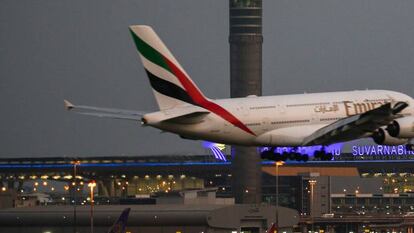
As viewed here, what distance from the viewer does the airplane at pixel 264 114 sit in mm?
126250

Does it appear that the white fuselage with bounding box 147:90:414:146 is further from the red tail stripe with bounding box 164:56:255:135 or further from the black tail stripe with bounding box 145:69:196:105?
the black tail stripe with bounding box 145:69:196:105

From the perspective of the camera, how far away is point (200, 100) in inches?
5059

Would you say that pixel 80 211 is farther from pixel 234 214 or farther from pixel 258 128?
pixel 258 128

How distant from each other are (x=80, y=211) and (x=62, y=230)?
3844 millimetres

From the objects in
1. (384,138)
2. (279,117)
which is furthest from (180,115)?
(384,138)

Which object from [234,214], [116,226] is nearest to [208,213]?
[234,214]

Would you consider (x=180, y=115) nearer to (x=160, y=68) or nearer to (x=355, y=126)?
(x=160, y=68)

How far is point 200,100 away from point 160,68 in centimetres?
485

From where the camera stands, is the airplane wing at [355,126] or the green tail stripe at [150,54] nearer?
the green tail stripe at [150,54]

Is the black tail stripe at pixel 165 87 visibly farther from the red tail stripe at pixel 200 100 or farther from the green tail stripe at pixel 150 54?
the green tail stripe at pixel 150 54

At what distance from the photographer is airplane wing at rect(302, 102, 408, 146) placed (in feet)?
416

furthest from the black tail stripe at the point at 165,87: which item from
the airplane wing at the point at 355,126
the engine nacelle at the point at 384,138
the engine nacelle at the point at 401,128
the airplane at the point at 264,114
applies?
the engine nacelle at the point at 401,128

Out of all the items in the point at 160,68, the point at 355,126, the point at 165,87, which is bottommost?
the point at 355,126

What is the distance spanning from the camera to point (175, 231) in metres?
196
